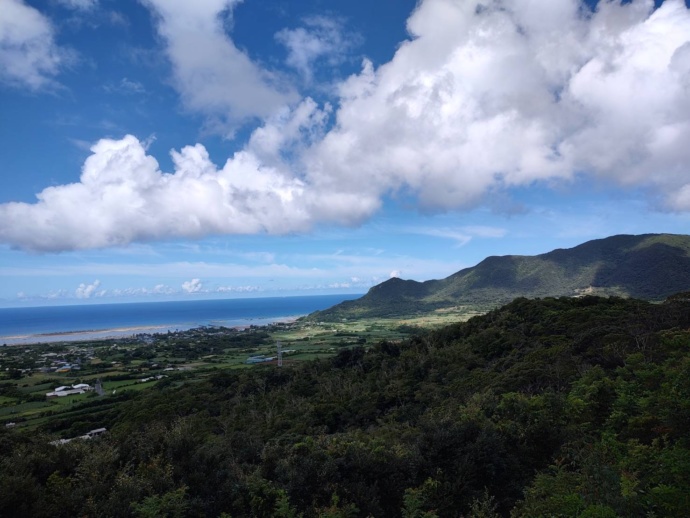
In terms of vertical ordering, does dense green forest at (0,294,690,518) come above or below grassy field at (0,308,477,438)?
above

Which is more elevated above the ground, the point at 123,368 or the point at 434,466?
the point at 434,466

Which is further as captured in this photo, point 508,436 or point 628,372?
point 628,372

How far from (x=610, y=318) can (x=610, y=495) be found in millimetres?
35227

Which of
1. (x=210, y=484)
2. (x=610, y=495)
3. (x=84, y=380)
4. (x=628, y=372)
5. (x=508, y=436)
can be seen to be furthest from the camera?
(x=84, y=380)

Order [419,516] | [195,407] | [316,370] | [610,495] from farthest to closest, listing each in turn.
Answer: [316,370] < [195,407] < [419,516] < [610,495]

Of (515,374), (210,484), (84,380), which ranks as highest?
(210,484)

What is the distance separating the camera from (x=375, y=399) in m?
36.1

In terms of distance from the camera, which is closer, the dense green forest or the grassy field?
the dense green forest

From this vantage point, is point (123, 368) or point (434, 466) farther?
point (123, 368)

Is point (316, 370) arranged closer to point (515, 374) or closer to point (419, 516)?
point (515, 374)

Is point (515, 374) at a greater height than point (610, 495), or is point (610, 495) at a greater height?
point (610, 495)

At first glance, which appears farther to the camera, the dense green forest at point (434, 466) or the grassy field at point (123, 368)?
the grassy field at point (123, 368)

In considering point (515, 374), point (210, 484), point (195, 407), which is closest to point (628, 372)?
point (515, 374)

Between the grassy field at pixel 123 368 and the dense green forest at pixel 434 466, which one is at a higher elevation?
the dense green forest at pixel 434 466
